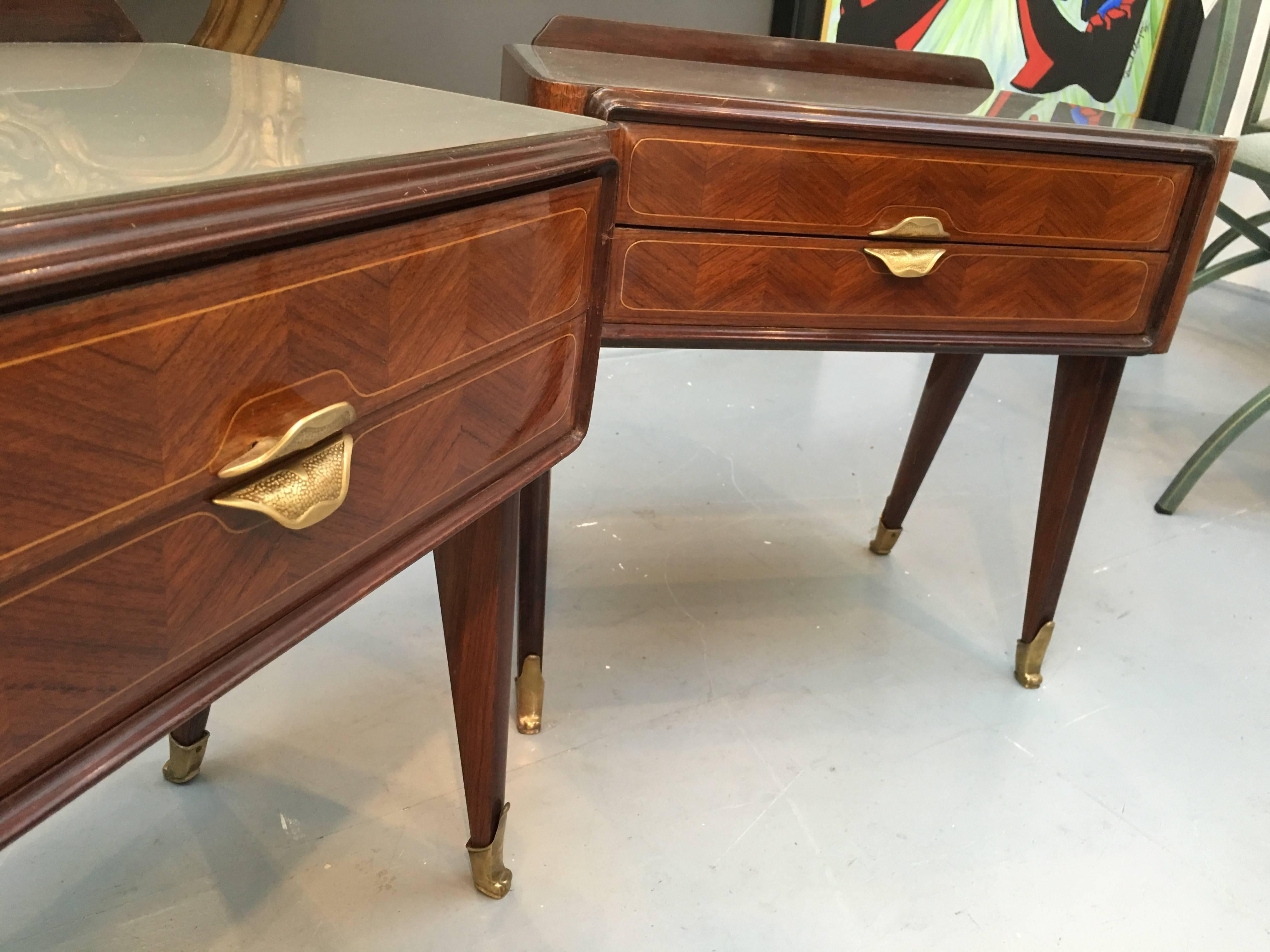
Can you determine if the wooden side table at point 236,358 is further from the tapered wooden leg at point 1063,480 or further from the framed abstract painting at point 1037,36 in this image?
the framed abstract painting at point 1037,36

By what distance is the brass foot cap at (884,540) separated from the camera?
4.33ft

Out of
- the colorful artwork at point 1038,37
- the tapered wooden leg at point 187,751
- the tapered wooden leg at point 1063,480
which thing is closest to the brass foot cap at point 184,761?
the tapered wooden leg at point 187,751

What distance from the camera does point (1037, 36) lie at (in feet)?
6.75

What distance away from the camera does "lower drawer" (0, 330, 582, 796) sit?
32cm

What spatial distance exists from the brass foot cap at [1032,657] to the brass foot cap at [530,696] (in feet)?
1.83

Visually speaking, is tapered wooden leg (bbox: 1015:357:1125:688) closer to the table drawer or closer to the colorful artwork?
the table drawer

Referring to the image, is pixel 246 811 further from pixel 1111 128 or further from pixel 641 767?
pixel 1111 128

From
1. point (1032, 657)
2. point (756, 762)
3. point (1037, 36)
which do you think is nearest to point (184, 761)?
point (756, 762)

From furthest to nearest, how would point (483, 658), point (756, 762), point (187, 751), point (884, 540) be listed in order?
1. point (884, 540)
2. point (756, 762)
3. point (187, 751)
4. point (483, 658)

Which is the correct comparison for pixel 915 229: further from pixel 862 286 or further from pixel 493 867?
A: pixel 493 867

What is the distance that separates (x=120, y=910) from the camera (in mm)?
738

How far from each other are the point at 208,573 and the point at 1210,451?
157cm

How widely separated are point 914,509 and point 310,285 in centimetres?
124

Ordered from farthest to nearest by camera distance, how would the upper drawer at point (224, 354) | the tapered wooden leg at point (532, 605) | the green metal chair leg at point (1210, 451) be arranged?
the green metal chair leg at point (1210, 451) → the tapered wooden leg at point (532, 605) → the upper drawer at point (224, 354)
